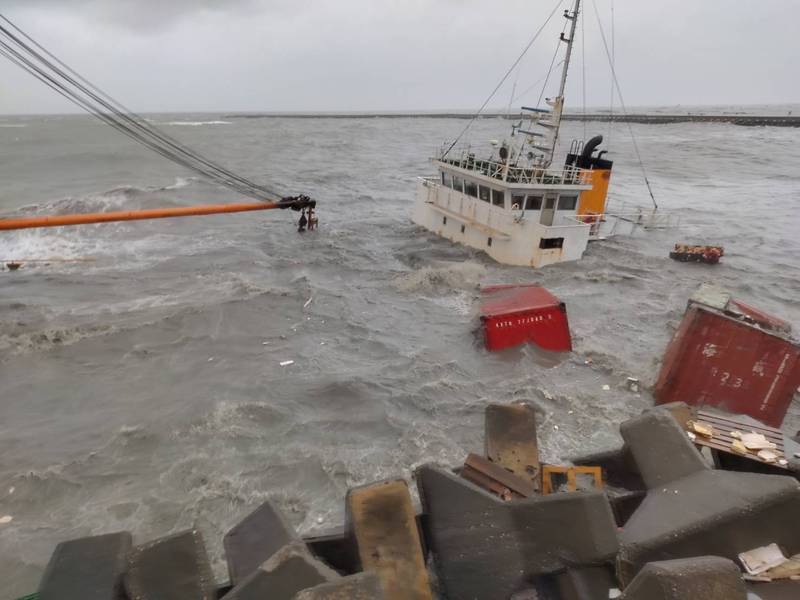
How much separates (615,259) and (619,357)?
1140 cm

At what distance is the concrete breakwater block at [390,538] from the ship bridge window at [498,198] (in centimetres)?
1644

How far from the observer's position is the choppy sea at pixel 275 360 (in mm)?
8008

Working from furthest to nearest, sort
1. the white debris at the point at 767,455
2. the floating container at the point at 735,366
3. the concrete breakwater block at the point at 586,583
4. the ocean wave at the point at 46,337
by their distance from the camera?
the ocean wave at the point at 46,337 → the floating container at the point at 735,366 → the white debris at the point at 767,455 → the concrete breakwater block at the point at 586,583

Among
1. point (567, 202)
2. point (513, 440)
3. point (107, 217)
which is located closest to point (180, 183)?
point (107, 217)

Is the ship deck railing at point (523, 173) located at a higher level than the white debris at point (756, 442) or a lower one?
higher

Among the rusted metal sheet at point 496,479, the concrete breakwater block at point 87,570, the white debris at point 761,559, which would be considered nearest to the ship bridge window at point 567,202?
the rusted metal sheet at point 496,479

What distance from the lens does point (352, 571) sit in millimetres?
4898

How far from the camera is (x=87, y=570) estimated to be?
4285mm

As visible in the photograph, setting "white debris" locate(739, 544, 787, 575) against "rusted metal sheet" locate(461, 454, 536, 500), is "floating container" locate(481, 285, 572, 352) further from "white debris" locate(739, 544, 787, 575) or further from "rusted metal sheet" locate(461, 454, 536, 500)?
"white debris" locate(739, 544, 787, 575)

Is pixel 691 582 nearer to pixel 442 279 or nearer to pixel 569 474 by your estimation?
pixel 569 474

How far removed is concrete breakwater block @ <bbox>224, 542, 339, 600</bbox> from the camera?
3.97 meters

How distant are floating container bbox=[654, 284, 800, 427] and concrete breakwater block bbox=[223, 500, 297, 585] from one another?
7.93 meters

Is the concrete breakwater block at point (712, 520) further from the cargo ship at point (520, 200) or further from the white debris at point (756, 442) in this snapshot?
the cargo ship at point (520, 200)

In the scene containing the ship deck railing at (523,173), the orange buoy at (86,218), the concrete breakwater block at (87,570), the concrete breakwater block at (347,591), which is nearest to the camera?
the concrete breakwater block at (347,591)
